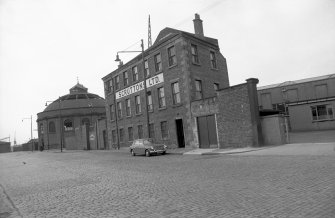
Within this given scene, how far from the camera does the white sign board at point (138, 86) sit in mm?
30500

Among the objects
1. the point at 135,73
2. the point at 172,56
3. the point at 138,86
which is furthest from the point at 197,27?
the point at 138,86

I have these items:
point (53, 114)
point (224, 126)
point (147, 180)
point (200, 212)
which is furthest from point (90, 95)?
point (200, 212)

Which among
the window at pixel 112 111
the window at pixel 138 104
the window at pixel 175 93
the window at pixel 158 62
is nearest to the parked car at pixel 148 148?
the window at pixel 175 93

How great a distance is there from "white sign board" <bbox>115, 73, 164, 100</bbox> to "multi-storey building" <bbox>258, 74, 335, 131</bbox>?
19.9 m

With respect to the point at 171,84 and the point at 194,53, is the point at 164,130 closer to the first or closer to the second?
the point at 171,84

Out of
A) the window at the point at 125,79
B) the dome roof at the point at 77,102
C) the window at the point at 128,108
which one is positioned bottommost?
the window at the point at 128,108

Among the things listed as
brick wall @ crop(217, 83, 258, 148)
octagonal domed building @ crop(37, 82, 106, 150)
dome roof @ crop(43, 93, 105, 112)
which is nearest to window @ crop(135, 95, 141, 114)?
brick wall @ crop(217, 83, 258, 148)

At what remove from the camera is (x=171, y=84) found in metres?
29.0

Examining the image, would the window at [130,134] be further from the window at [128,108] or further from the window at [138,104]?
the window at [138,104]

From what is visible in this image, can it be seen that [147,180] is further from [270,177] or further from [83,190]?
[270,177]

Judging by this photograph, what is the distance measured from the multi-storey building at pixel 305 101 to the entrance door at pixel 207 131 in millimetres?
19261

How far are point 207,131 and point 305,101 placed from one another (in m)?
19.8

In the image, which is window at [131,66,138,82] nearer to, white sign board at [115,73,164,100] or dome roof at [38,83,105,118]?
white sign board at [115,73,164,100]

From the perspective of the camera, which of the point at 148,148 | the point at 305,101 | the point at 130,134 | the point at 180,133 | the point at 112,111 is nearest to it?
the point at 148,148
